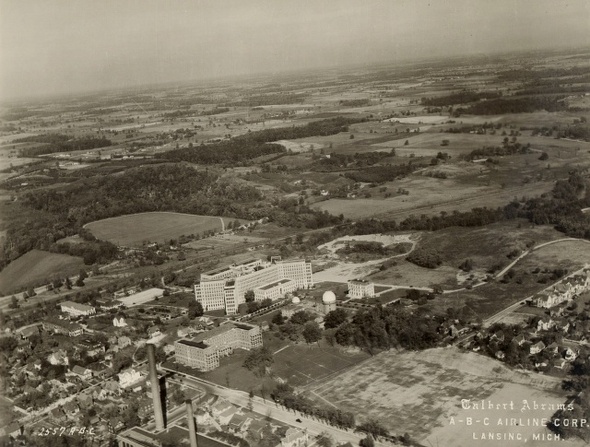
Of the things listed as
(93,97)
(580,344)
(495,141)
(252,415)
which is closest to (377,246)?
(580,344)

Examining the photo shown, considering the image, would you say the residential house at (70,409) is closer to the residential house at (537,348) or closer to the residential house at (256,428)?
the residential house at (256,428)

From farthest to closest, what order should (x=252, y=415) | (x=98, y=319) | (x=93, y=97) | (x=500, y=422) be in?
(x=93, y=97) → (x=98, y=319) → (x=252, y=415) → (x=500, y=422)

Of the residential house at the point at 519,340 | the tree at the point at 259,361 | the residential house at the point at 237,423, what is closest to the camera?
the residential house at the point at 237,423

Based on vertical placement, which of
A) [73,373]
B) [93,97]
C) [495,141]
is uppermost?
[93,97]

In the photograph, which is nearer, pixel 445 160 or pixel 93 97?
pixel 445 160

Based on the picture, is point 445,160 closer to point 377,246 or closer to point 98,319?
point 377,246

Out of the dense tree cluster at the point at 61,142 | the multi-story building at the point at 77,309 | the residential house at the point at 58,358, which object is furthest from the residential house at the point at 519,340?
the dense tree cluster at the point at 61,142

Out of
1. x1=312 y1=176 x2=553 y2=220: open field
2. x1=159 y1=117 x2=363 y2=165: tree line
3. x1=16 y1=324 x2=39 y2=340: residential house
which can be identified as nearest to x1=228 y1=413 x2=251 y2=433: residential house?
x1=16 y1=324 x2=39 y2=340: residential house
